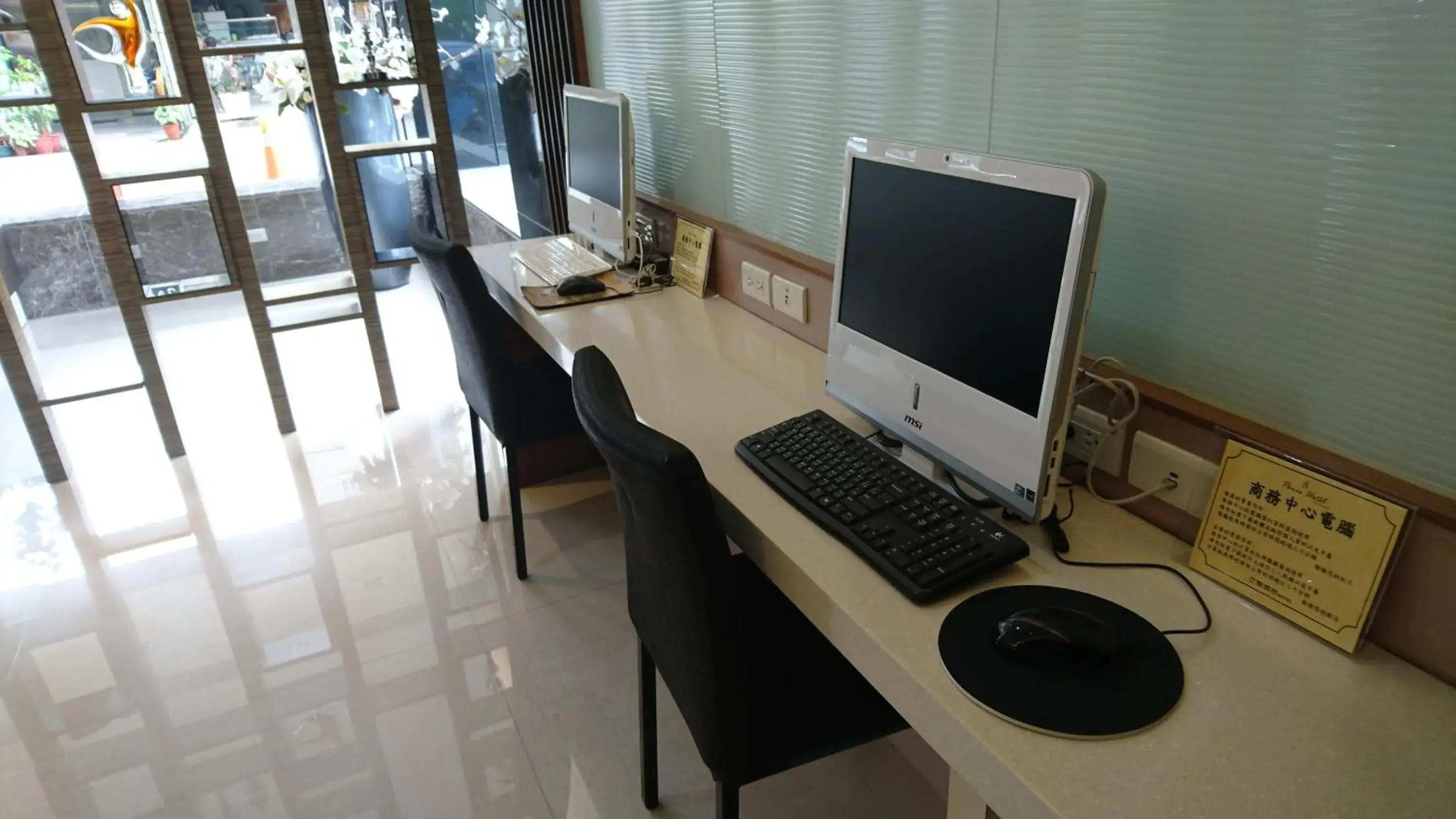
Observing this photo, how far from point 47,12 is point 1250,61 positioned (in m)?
3.33

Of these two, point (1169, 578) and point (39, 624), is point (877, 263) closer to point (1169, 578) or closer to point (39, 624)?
point (1169, 578)

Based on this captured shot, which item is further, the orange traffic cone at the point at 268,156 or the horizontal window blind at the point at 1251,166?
the orange traffic cone at the point at 268,156

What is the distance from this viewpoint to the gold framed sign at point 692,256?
7.44 ft

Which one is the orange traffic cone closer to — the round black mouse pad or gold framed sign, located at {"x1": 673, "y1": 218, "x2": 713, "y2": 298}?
gold framed sign, located at {"x1": 673, "y1": 218, "x2": 713, "y2": 298}

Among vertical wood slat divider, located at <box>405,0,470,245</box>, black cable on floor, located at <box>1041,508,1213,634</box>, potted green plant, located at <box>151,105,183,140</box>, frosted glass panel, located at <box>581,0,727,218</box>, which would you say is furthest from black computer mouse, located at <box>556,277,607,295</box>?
potted green plant, located at <box>151,105,183,140</box>

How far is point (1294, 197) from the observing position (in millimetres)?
954

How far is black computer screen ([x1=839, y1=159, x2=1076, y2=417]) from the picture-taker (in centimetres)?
101

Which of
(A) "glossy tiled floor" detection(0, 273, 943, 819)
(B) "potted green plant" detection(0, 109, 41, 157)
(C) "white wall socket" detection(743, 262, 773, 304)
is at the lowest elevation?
(A) "glossy tiled floor" detection(0, 273, 943, 819)

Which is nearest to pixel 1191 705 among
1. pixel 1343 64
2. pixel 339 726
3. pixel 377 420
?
pixel 1343 64

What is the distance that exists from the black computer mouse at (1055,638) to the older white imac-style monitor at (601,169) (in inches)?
68.0

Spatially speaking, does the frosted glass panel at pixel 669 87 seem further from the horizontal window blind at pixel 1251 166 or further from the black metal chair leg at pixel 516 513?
the black metal chair leg at pixel 516 513

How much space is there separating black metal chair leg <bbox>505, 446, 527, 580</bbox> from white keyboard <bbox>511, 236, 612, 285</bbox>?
50 cm

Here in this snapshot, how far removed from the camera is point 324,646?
85.3 inches

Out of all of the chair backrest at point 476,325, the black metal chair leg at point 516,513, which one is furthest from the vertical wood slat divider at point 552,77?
the black metal chair leg at point 516,513
